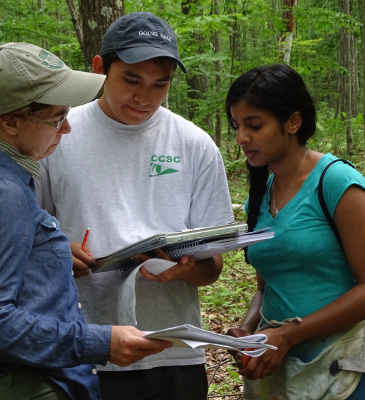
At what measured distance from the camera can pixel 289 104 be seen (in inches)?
83.6

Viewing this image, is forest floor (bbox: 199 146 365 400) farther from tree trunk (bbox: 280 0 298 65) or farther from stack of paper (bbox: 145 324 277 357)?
tree trunk (bbox: 280 0 298 65)

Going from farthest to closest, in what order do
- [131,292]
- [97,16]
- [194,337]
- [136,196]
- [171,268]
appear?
[97,16]
[136,196]
[171,268]
[131,292]
[194,337]

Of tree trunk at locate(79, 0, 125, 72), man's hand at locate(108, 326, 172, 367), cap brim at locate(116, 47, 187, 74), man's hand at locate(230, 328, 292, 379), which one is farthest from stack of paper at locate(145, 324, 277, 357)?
tree trunk at locate(79, 0, 125, 72)

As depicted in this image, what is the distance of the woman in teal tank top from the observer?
1.82 m

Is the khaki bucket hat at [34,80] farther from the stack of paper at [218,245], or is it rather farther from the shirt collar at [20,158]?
the stack of paper at [218,245]

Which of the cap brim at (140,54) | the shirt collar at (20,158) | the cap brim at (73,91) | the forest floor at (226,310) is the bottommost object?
the forest floor at (226,310)

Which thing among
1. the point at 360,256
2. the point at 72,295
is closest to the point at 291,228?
the point at 360,256

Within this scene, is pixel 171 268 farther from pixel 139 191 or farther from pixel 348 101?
pixel 348 101

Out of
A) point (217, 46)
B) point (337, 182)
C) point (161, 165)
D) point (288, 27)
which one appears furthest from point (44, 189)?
point (217, 46)

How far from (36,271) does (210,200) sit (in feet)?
3.12

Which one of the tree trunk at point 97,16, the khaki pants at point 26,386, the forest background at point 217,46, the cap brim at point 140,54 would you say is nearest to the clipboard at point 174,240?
the khaki pants at point 26,386

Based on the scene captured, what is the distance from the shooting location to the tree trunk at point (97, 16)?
3.69 metres

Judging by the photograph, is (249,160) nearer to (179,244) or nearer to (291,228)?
(291,228)

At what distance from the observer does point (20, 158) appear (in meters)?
1.50
